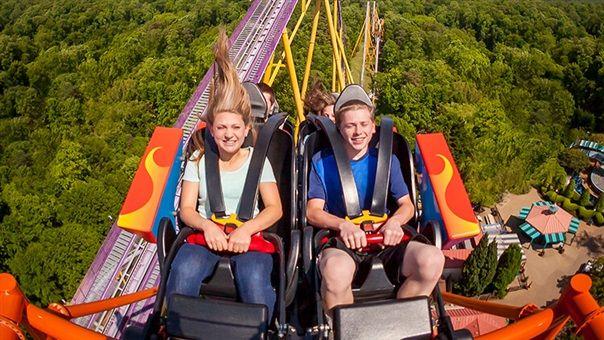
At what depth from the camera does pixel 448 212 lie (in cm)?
300

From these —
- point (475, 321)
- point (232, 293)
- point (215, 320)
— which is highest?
point (215, 320)

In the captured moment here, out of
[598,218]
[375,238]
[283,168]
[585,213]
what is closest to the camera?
[375,238]

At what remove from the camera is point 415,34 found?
102ft

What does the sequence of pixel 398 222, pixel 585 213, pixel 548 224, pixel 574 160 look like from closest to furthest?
1. pixel 398 222
2. pixel 548 224
3. pixel 585 213
4. pixel 574 160

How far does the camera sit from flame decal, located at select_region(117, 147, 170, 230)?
10.0 feet

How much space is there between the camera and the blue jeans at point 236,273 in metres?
2.48

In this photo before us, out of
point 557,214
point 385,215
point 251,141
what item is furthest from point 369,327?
point 557,214

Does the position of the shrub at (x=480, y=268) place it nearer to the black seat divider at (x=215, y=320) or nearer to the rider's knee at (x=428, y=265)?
the rider's knee at (x=428, y=265)

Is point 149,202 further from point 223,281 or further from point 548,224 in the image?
point 548,224

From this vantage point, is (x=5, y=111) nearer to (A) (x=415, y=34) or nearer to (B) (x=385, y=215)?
(A) (x=415, y=34)

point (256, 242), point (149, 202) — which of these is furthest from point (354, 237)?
point (149, 202)

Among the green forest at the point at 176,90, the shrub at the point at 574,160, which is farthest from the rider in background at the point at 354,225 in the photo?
the shrub at the point at 574,160

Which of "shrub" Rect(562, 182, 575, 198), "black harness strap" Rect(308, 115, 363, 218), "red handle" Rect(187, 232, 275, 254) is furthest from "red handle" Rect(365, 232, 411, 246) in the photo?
"shrub" Rect(562, 182, 575, 198)

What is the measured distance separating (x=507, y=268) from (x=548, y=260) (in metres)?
3.74
